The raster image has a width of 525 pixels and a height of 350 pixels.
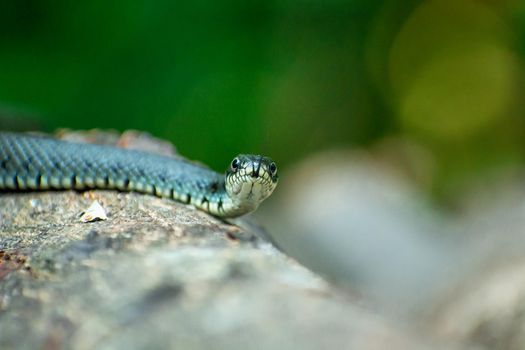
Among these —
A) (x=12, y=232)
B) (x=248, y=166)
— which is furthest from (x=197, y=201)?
(x=12, y=232)

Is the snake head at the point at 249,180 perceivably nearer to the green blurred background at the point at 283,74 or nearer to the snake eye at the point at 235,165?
the snake eye at the point at 235,165

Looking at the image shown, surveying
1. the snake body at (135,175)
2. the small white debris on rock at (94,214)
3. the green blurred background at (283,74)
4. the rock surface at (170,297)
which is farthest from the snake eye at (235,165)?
the green blurred background at (283,74)

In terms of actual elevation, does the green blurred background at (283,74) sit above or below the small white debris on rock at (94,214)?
above

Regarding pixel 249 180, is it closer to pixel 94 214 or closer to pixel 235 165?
pixel 235 165

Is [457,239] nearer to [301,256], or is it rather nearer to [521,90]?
[301,256]

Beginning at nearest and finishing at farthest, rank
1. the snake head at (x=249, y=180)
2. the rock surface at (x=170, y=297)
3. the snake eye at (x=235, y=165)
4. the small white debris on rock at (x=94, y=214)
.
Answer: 1. the rock surface at (x=170, y=297)
2. the small white debris on rock at (x=94, y=214)
3. the snake head at (x=249, y=180)
4. the snake eye at (x=235, y=165)

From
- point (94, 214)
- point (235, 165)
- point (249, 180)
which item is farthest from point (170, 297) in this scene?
point (235, 165)

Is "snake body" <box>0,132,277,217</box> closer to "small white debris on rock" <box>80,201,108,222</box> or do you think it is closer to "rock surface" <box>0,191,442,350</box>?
"small white debris on rock" <box>80,201,108,222</box>
